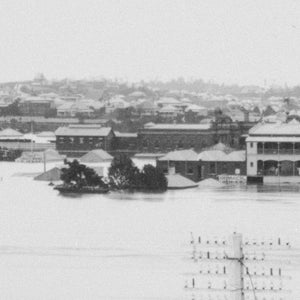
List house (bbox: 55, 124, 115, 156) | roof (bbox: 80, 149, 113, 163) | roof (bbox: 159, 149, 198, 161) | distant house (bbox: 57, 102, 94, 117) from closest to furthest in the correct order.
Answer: roof (bbox: 159, 149, 198, 161)
roof (bbox: 80, 149, 113, 163)
house (bbox: 55, 124, 115, 156)
distant house (bbox: 57, 102, 94, 117)

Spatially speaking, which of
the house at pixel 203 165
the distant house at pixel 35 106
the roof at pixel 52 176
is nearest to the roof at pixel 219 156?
the house at pixel 203 165

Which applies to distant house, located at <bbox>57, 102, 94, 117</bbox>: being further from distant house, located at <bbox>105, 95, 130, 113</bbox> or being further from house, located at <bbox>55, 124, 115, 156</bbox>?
house, located at <bbox>55, 124, 115, 156</bbox>

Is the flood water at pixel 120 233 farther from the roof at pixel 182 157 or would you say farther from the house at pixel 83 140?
the house at pixel 83 140

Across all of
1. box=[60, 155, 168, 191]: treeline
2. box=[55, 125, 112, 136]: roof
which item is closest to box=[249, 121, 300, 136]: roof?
box=[60, 155, 168, 191]: treeline

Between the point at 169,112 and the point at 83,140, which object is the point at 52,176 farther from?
the point at 169,112

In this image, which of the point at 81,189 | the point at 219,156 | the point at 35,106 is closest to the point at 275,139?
the point at 219,156

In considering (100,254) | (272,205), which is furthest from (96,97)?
(100,254)

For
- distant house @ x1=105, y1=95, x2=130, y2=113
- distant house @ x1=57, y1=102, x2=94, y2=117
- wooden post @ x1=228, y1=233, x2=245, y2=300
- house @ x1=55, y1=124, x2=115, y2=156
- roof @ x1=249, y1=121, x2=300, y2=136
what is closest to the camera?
wooden post @ x1=228, y1=233, x2=245, y2=300
